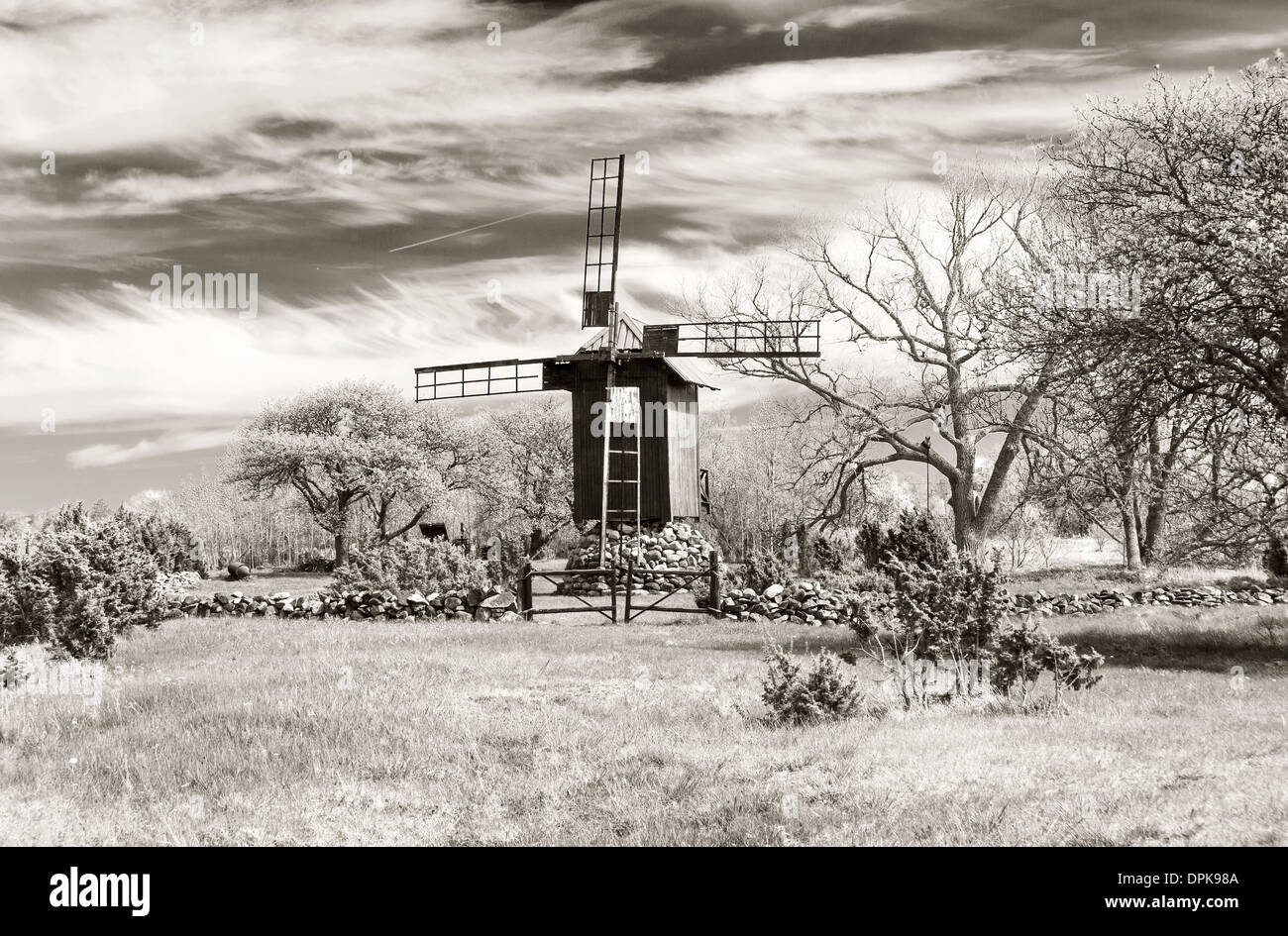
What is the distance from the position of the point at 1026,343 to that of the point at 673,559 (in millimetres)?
16891

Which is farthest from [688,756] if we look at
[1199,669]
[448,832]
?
[1199,669]

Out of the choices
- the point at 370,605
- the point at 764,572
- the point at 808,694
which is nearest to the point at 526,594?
the point at 370,605

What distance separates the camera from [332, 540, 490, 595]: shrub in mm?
23688

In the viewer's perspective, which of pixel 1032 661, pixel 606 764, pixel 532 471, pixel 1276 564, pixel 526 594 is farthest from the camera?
pixel 532 471

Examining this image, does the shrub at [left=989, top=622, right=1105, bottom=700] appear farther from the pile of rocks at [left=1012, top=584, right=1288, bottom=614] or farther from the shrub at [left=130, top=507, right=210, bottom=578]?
the shrub at [left=130, top=507, right=210, bottom=578]

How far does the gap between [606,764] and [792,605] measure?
13764 millimetres

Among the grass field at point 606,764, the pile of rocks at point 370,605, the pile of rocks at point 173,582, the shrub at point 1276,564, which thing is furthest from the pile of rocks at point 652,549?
the grass field at point 606,764

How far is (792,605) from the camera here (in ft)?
69.3

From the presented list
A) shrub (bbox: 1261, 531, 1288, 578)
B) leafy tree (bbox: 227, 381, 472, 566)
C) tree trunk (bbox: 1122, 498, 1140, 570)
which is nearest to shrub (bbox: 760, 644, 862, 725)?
shrub (bbox: 1261, 531, 1288, 578)

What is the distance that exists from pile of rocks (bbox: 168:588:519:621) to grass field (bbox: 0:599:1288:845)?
26.6 feet

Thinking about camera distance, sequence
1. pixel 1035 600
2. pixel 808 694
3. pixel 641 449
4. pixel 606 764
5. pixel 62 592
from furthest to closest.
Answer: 1. pixel 641 449
2. pixel 1035 600
3. pixel 62 592
4. pixel 808 694
5. pixel 606 764

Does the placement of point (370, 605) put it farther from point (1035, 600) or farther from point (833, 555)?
point (1035, 600)

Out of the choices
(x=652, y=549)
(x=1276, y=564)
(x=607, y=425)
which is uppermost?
(x=607, y=425)
